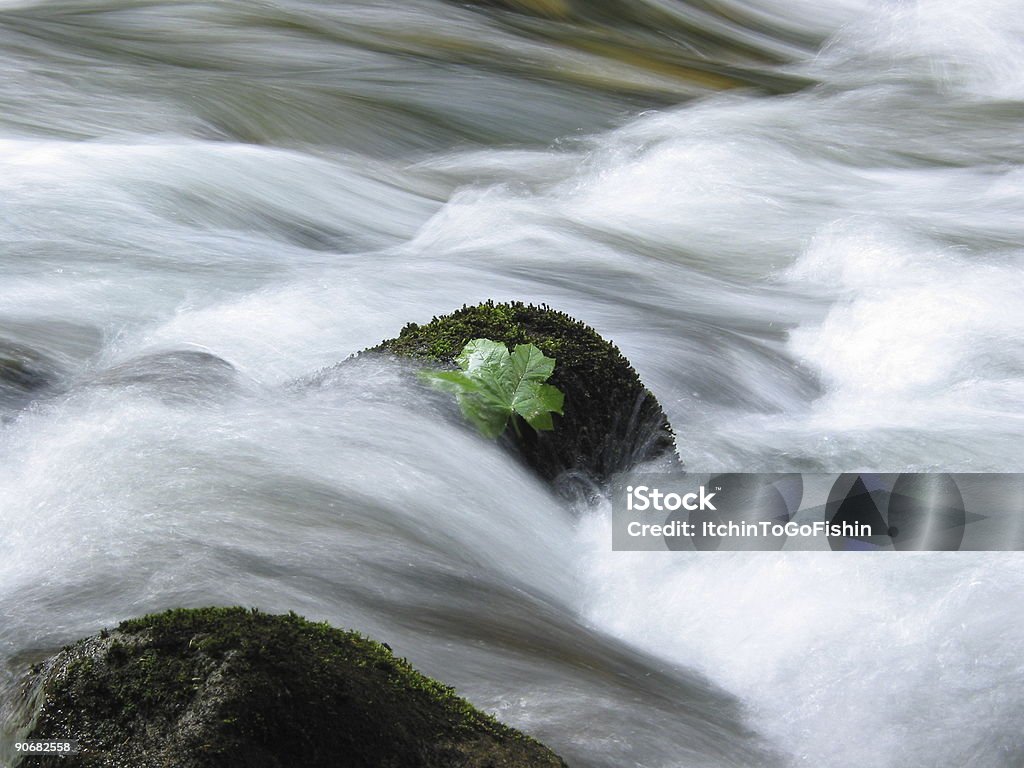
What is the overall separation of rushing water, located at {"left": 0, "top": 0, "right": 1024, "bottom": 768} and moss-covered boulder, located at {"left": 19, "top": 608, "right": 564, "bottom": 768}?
0.85 feet

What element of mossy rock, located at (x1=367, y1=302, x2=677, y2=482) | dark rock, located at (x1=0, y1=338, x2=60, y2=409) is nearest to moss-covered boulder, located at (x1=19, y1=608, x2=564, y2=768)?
mossy rock, located at (x1=367, y1=302, x2=677, y2=482)

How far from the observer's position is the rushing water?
119 inches

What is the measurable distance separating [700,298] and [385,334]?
6.42 ft

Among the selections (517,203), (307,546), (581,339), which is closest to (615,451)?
(581,339)

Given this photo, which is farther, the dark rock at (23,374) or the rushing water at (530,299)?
the dark rock at (23,374)

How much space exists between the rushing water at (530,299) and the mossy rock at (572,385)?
14cm

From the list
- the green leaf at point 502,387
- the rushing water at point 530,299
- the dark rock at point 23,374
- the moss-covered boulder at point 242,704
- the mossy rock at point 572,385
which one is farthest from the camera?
the dark rock at point 23,374

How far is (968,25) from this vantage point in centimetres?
1168

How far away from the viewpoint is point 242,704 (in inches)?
86.9

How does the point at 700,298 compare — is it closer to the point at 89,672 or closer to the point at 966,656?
the point at 966,656

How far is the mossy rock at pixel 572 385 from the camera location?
3936mm

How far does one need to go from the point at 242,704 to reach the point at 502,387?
1.72 meters

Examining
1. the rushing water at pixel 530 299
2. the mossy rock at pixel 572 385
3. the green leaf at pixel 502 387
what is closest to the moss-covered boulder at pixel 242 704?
the rushing water at pixel 530 299

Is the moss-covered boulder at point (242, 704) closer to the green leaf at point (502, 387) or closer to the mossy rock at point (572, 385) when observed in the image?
the green leaf at point (502, 387)
